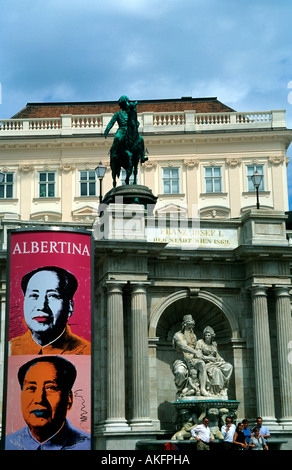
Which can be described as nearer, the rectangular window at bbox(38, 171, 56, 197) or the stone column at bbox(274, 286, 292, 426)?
the stone column at bbox(274, 286, 292, 426)

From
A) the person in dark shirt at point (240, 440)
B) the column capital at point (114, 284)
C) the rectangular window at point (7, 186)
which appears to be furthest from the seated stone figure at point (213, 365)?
the rectangular window at point (7, 186)

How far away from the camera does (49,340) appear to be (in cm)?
2967

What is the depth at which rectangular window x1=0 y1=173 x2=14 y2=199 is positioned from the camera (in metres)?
67.2

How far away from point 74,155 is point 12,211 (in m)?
Answer: 6.29

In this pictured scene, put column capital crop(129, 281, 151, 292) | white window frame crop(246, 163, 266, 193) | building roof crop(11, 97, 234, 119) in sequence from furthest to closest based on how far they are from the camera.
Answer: building roof crop(11, 97, 234, 119) → white window frame crop(246, 163, 266, 193) → column capital crop(129, 281, 151, 292)

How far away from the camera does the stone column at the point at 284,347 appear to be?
3250 cm

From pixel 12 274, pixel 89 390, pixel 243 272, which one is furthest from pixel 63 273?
pixel 243 272

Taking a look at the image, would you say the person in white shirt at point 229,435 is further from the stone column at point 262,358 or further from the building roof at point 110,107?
the building roof at point 110,107

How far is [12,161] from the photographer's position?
67562 millimetres

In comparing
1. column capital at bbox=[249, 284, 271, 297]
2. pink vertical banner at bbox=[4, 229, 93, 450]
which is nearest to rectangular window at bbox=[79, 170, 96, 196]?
column capital at bbox=[249, 284, 271, 297]

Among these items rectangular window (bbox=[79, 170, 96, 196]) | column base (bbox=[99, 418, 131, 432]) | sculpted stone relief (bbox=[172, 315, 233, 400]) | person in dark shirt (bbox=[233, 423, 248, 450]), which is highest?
rectangular window (bbox=[79, 170, 96, 196])

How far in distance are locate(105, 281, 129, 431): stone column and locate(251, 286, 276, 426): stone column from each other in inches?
195

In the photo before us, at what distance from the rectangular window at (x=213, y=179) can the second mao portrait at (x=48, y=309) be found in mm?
37556

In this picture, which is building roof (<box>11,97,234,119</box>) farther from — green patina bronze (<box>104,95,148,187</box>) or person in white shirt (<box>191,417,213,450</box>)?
person in white shirt (<box>191,417,213,450</box>)
